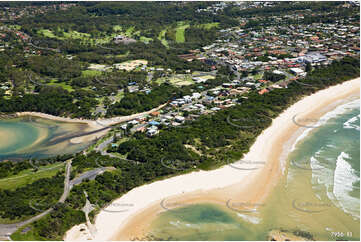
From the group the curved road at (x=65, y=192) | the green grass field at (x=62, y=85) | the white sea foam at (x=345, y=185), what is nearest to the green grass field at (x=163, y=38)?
the green grass field at (x=62, y=85)

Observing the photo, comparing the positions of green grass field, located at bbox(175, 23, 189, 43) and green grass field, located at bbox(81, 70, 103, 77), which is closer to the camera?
green grass field, located at bbox(81, 70, 103, 77)

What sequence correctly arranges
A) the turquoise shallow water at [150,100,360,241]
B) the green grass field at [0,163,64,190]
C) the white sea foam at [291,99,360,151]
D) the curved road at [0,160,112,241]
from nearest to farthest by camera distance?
1. the curved road at [0,160,112,241]
2. the turquoise shallow water at [150,100,360,241]
3. the green grass field at [0,163,64,190]
4. the white sea foam at [291,99,360,151]

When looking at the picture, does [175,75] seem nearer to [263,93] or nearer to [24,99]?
[263,93]

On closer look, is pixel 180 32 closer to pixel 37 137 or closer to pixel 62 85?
pixel 62 85

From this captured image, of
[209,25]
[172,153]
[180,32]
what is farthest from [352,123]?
[209,25]

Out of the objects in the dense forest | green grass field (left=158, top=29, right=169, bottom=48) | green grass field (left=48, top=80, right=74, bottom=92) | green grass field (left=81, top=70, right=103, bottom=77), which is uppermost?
green grass field (left=158, top=29, right=169, bottom=48)

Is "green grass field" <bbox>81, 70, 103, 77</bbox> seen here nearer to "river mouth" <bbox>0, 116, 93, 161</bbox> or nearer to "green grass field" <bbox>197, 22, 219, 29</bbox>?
"river mouth" <bbox>0, 116, 93, 161</bbox>

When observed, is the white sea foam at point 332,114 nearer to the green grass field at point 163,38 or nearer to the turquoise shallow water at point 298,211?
the turquoise shallow water at point 298,211

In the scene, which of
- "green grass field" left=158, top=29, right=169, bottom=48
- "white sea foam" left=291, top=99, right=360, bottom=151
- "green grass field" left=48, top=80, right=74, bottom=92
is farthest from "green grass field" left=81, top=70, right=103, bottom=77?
"white sea foam" left=291, top=99, right=360, bottom=151

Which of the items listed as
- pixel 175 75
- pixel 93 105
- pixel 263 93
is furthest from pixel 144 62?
pixel 263 93
